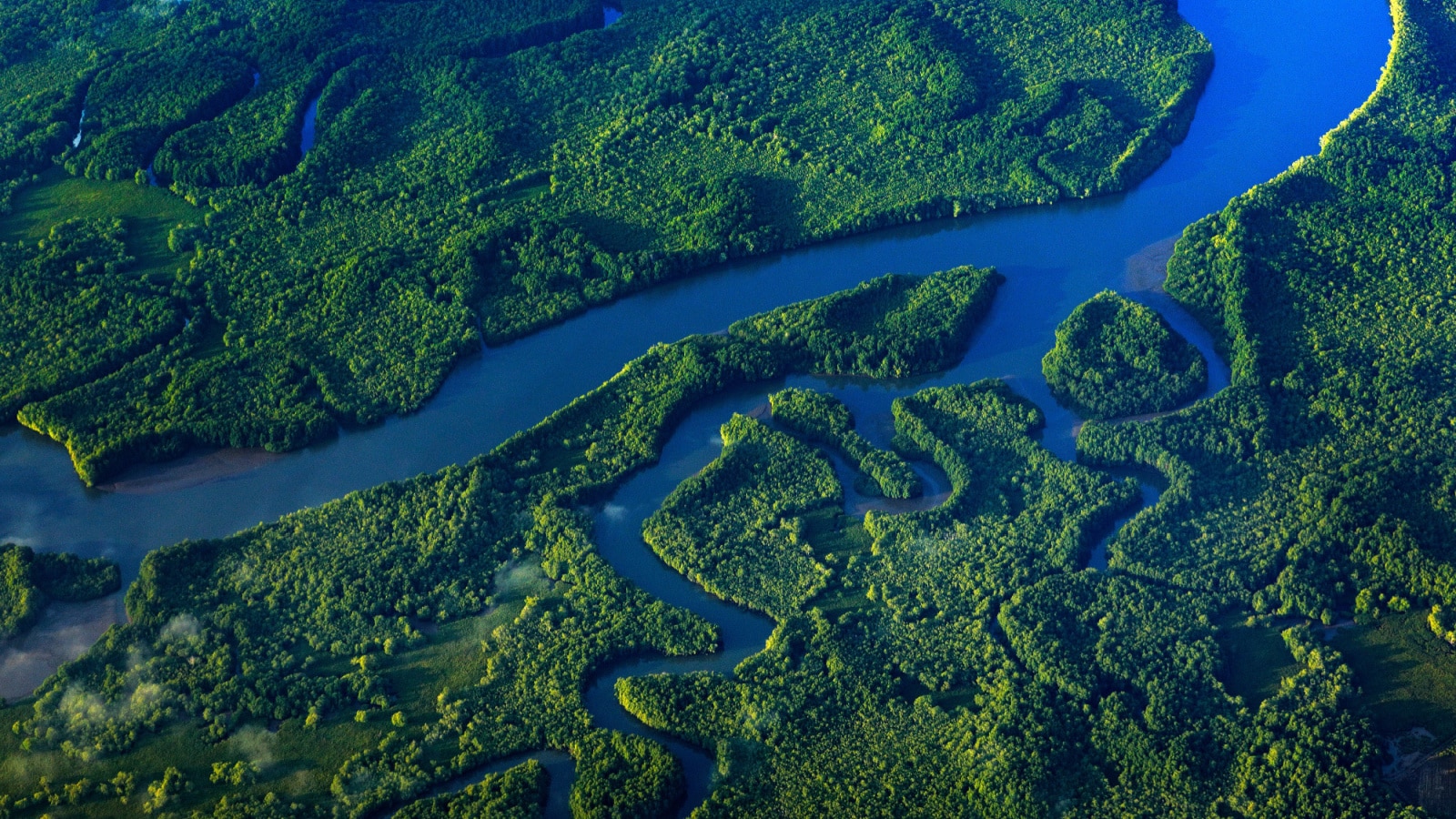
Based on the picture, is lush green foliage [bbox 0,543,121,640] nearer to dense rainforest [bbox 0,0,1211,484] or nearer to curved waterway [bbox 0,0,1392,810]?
curved waterway [bbox 0,0,1392,810]

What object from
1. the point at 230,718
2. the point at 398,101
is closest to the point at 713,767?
the point at 230,718

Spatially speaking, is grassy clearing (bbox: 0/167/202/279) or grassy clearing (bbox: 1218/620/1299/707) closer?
grassy clearing (bbox: 1218/620/1299/707)

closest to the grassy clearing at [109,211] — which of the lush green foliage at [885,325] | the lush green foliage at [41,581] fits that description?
the lush green foliage at [41,581]

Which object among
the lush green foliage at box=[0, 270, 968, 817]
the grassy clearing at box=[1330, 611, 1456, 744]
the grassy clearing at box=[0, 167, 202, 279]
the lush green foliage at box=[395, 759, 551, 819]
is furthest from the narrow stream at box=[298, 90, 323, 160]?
the grassy clearing at box=[1330, 611, 1456, 744]

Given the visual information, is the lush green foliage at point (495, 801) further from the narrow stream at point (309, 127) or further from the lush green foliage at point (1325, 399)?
the narrow stream at point (309, 127)

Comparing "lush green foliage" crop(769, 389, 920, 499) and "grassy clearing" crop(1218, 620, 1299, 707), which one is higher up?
"lush green foliage" crop(769, 389, 920, 499)

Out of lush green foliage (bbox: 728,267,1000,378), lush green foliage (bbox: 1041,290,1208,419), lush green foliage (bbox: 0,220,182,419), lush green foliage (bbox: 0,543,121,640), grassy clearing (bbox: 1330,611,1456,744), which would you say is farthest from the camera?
lush green foliage (bbox: 728,267,1000,378)
